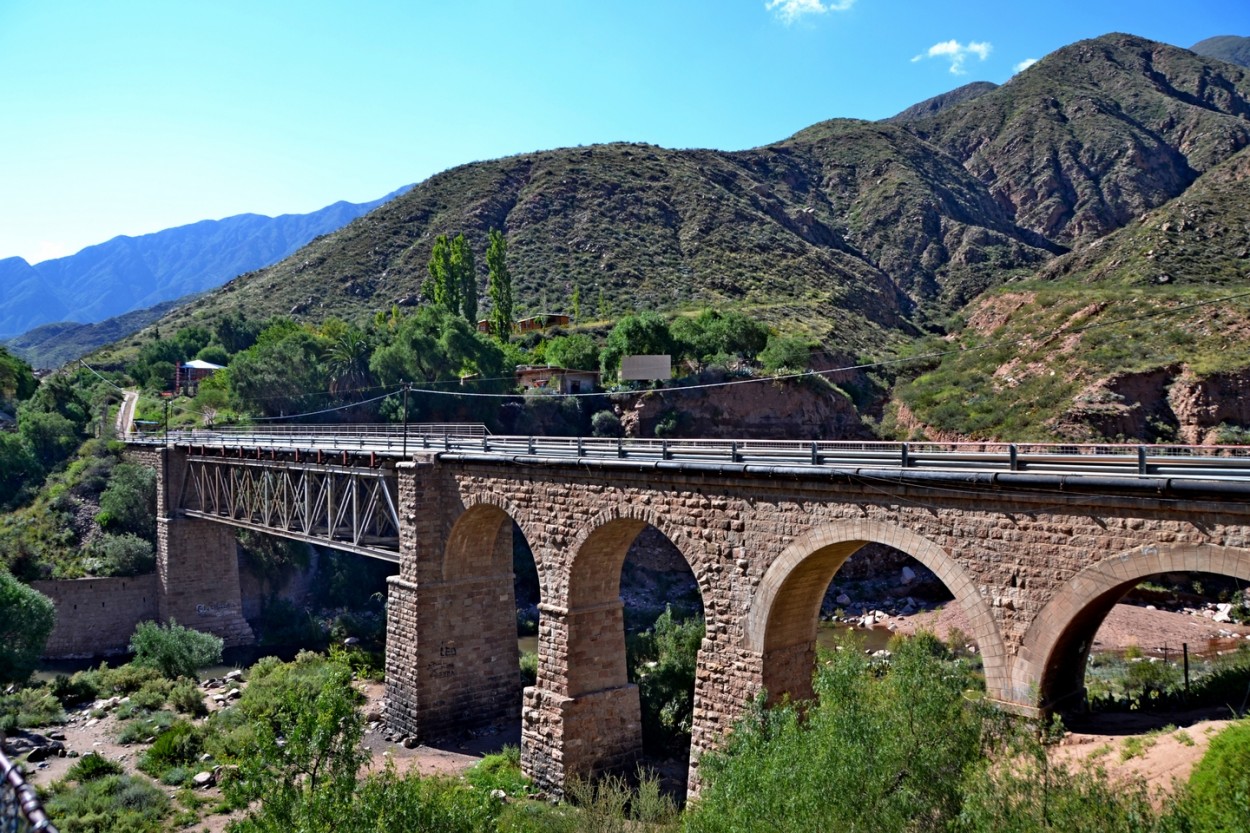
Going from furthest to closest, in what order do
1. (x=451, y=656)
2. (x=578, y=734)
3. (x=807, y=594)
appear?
(x=451, y=656)
(x=578, y=734)
(x=807, y=594)

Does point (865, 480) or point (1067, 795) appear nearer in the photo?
point (1067, 795)

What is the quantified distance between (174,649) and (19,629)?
171 inches

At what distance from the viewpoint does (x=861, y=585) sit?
39.8m

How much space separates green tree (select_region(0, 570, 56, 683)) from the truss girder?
628 cm

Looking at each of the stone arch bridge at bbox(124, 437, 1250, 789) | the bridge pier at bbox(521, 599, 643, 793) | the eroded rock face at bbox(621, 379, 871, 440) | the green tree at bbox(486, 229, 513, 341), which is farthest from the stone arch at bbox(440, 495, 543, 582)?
the green tree at bbox(486, 229, 513, 341)

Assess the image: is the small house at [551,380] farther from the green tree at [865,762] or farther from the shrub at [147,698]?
the green tree at [865,762]

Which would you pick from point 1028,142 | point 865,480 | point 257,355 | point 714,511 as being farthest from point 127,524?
point 1028,142

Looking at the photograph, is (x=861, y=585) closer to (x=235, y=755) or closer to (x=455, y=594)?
(x=455, y=594)

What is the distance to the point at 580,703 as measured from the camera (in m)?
18.8

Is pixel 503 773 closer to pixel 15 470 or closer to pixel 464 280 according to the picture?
pixel 15 470

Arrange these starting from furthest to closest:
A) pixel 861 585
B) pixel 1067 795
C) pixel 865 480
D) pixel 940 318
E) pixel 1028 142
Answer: pixel 1028 142
pixel 940 318
pixel 861 585
pixel 865 480
pixel 1067 795

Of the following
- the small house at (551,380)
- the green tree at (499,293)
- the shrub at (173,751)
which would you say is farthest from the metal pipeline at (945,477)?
the green tree at (499,293)

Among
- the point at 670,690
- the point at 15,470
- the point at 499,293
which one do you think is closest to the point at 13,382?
the point at 15,470

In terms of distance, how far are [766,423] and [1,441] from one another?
37.2m
